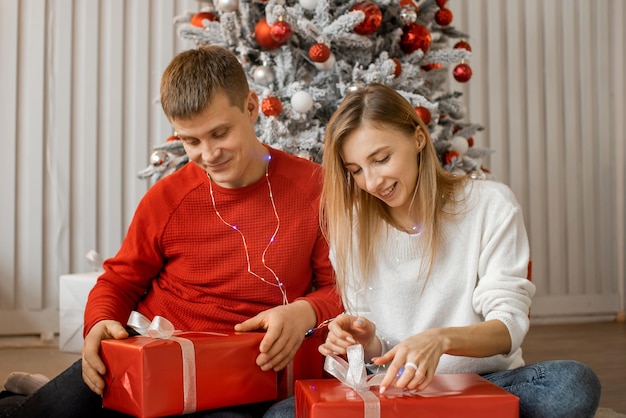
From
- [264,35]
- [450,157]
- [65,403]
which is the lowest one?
[65,403]

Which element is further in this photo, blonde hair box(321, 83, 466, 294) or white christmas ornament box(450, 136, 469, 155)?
white christmas ornament box(450, 136, 469, 155)

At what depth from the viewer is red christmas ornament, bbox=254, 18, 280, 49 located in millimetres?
2020

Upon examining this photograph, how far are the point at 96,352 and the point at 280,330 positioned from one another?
0.99ft

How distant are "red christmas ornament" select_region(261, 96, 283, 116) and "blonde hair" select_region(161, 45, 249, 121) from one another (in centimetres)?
53

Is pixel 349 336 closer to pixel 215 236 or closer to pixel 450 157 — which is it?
pixel 215 236

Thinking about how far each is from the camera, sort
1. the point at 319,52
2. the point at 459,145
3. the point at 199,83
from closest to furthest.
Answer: the point at 199,83 < the point at 319,52 < the point at 459,145

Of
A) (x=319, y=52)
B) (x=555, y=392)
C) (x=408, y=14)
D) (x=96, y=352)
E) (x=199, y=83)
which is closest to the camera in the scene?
(x=555, y=392)

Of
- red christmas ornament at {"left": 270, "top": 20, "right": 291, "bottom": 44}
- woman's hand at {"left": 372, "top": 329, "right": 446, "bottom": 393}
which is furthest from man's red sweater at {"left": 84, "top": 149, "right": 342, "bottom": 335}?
red christmas ornament at {"left": 270, "top": 20, "right": 291, "bottom": 44}

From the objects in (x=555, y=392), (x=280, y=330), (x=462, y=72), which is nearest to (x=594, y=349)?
(x=462, y=72)

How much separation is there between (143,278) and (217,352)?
1.18ft

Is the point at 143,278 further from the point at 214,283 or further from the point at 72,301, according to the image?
the point at 72,301

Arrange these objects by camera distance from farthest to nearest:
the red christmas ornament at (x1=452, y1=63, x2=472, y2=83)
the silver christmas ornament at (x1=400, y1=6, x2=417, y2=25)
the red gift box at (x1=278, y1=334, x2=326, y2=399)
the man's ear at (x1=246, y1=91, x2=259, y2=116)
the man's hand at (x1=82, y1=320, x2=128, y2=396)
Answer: the red christmas ornament at (x1=452, y1=63, x2=472, y2=83) < the silver christmas ornament at (x1=400, y1=6, x2=417, y2=25) < the man's ear at (x1=246, y1=91, x2=259, y2=116) < the red gift box at (x1=278, y1=334, x2=326, y2=399) < the man's hand at (x1=82, y1=320, x2=128, y2=396)

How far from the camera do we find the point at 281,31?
1.94 metres

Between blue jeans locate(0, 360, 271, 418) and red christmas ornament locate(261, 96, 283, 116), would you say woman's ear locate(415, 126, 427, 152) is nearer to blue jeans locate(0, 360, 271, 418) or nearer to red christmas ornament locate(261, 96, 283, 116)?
blue jeans locate(0, 360, 271, 418)
